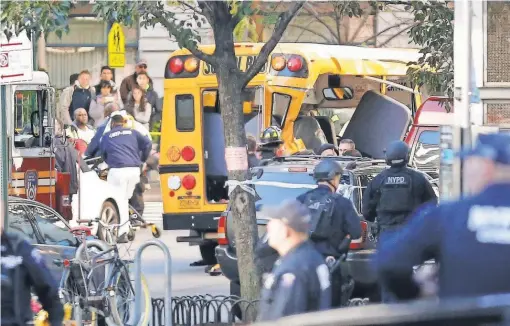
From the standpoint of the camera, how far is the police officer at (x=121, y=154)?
20531 millimetres

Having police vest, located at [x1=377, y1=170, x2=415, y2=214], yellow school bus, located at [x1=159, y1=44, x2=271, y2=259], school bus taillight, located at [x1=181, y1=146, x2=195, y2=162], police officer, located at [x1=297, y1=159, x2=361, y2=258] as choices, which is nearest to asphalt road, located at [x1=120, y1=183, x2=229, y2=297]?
yellow school bus, located at [x1=159, y1=44, x2=271, y2=259]

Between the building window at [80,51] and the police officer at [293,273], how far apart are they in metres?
24.7

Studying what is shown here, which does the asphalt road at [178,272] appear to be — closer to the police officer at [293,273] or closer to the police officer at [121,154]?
the police officer at [121,154]

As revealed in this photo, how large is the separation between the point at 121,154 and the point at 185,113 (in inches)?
115

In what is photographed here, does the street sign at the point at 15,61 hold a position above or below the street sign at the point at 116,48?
below

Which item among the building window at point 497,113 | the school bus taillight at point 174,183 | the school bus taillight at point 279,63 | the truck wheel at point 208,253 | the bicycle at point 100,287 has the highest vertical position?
the school bus taillight at point 279,63

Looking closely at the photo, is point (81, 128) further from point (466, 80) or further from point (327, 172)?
point (466, 80)

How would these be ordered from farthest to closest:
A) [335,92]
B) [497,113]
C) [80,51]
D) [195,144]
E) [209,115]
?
[80,51] → [335,92] → [209,115] → [195,144] → [497,113]

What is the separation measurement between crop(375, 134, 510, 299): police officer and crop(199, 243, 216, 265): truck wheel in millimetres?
A: 11730

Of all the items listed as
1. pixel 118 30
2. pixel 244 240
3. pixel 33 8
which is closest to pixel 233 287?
pixel 244 240

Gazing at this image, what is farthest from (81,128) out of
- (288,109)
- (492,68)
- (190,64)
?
(492,68)

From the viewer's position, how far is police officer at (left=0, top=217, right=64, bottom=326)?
756 centimetres

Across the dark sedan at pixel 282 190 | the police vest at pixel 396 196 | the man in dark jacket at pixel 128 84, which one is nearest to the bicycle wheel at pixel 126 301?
the dark sedan at pixel 282 190

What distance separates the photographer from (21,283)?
25.0ft
